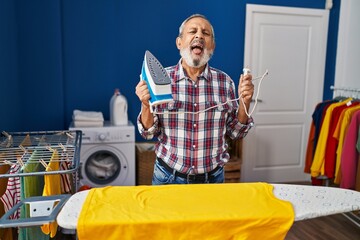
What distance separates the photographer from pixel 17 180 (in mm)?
1516

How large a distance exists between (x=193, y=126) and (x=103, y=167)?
1798 millimetres

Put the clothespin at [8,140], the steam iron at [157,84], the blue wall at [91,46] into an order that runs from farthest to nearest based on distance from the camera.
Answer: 1. the blue wall at [91,46]
2. the clothespin at [8,140]
3. the steam iron at [157,84]

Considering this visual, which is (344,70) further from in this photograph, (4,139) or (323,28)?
(4,139)

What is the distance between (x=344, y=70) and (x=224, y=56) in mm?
1361

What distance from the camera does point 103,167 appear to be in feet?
10.0

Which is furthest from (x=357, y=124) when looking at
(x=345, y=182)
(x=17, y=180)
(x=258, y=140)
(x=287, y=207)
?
(x=17, y=180)

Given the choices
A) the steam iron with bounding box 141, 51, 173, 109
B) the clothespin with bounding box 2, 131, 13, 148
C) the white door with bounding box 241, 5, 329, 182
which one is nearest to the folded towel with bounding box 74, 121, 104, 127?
the clothespin with bounding box 2, 131, 13, 148

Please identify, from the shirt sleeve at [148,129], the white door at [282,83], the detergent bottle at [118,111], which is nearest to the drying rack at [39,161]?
the shirt sleeve at [148,129]

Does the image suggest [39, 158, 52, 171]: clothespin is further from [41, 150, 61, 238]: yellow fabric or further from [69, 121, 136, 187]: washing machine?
[69, 121, 136, 187]: washing machine

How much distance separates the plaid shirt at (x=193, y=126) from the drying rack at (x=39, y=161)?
0.44 m

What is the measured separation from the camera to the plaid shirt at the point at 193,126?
149cm

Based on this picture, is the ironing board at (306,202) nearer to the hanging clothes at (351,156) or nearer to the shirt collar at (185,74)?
the shirt collar at (185,74)

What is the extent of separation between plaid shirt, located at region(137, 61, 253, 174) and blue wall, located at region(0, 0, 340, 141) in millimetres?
1842

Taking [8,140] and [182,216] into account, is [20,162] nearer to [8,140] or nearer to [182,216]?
[8,140]
